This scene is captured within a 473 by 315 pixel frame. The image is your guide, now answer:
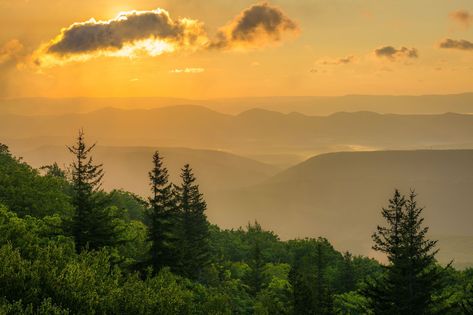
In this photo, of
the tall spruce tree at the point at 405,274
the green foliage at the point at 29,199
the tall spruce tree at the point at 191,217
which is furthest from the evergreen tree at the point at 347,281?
the tall spruce tree at the point at 405,274

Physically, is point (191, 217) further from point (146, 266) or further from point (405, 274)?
point (405, 274)

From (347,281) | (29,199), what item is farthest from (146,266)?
(347,281)

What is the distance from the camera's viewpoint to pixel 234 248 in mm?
119000

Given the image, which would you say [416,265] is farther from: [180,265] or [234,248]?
[234,248]

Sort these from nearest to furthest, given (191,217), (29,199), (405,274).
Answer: (405,274), (29,199), (191,217)

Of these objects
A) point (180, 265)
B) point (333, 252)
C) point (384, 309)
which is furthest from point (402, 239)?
point (333, 252)

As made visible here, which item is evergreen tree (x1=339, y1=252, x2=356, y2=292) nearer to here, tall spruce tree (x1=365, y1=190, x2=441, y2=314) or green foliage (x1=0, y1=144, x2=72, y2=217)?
green foliage (x1=0, y1=144, x2=72, y2=217)

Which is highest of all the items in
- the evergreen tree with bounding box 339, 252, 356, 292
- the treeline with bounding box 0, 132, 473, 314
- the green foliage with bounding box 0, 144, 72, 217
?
the green foliage with bounding box 0, 144, 72, 217

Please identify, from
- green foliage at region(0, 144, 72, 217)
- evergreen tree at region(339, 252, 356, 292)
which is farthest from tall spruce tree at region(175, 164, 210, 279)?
evergreen tree at region(339, 252, 356, 292)

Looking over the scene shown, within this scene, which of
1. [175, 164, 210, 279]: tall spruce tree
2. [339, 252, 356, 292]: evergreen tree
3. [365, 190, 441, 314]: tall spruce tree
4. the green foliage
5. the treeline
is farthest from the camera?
[339, 252, 356, 292]: evergreen tree

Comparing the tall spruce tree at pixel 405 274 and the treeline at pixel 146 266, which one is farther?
the tall spruce tree at pixel 405 274

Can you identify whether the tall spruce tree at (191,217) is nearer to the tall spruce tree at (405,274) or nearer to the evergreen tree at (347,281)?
the evergreen tree at (347,281)

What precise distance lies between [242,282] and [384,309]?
145 ft

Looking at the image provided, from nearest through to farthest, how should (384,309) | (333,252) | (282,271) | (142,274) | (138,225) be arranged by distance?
(384,309)
(142,274)
(138,225)
(282,271)
(333,252)
